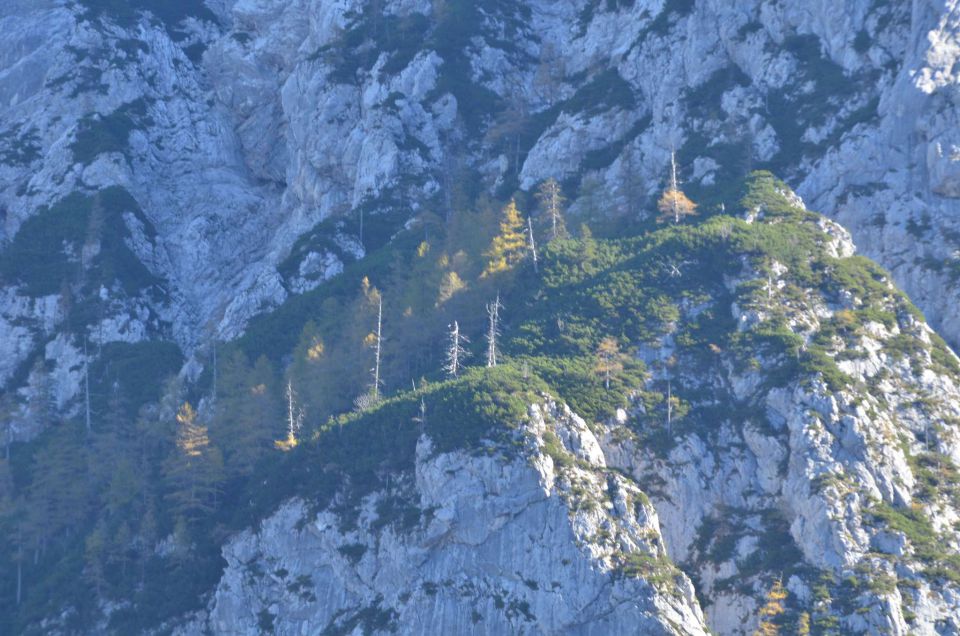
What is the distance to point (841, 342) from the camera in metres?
84.8

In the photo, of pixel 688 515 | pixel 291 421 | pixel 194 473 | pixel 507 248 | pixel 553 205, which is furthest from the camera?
pixel 553 205

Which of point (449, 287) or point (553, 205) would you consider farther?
point (553, 205)

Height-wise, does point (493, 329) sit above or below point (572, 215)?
below

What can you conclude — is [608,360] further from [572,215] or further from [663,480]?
[572,215]

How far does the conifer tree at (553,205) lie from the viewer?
104 meters

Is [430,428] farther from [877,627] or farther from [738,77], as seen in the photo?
[738,77]

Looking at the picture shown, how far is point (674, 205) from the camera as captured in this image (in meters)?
99.6

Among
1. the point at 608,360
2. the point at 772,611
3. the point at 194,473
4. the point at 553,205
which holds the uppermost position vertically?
the point at 553,205

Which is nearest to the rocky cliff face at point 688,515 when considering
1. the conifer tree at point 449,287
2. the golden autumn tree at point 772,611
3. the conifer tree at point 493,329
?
the golden autumn tree at point 772,611

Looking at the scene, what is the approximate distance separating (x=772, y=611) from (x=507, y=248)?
3746cm

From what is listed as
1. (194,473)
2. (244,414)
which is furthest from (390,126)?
(194,473)

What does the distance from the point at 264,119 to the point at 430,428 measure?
64591 millimetres

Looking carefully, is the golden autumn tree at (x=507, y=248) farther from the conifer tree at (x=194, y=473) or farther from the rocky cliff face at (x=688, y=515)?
the conifer tree at (x=194, y=473)

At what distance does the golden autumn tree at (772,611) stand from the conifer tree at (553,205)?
37922mm
